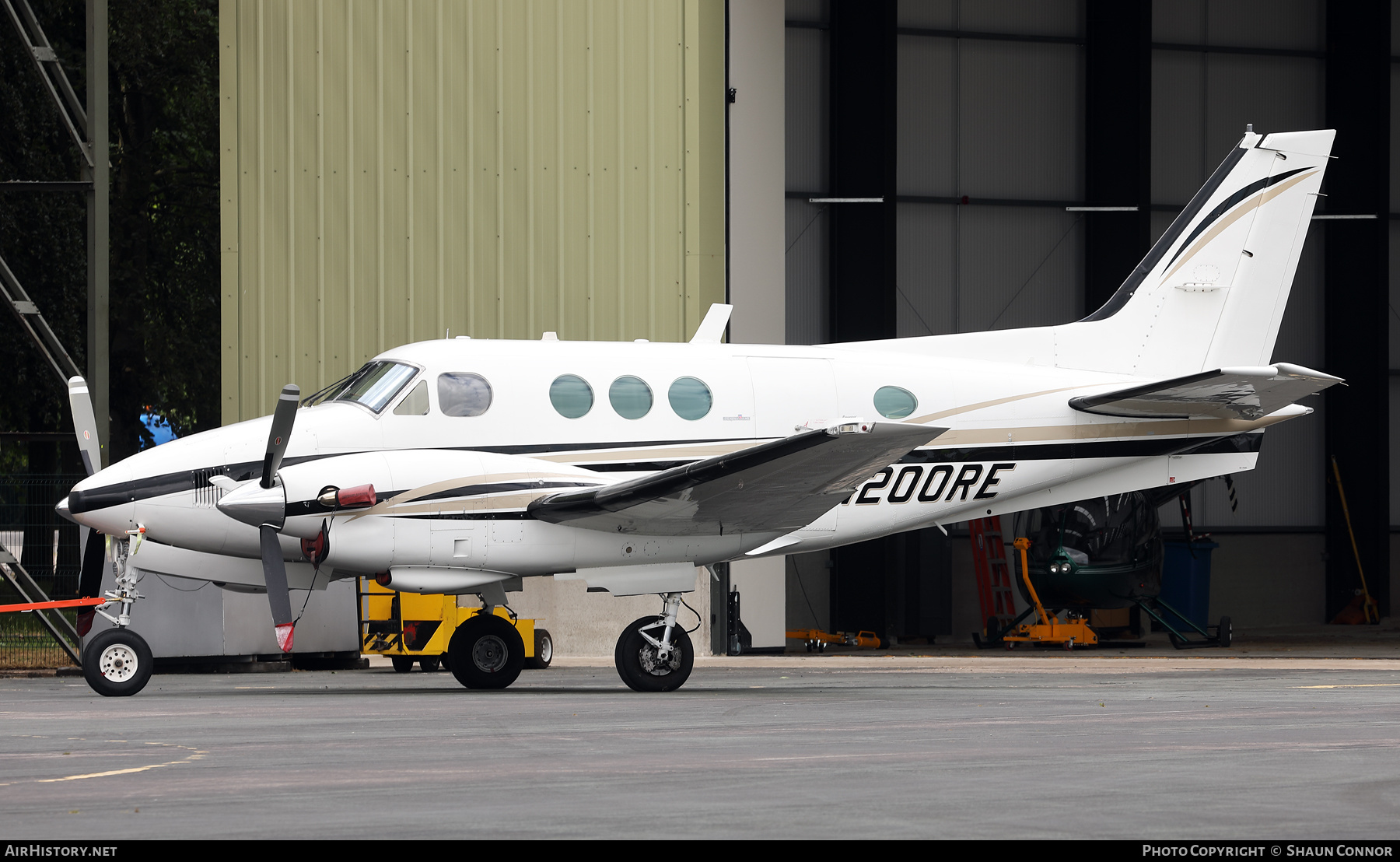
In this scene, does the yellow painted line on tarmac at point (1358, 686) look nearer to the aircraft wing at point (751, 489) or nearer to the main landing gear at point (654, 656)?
the aircraft wing at point (751, 489)

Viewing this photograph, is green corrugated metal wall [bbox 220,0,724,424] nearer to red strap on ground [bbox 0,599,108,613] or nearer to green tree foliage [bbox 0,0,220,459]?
red strap on ground [bbox 0,599,108,613]

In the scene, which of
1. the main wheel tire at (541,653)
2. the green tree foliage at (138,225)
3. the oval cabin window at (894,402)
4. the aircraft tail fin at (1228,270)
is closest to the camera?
the oval cabin window at (894,402)

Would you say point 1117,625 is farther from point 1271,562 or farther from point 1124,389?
point 1124,389

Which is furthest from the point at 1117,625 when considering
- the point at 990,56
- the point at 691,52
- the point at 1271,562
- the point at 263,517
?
the point at 263,517

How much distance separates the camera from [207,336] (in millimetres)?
30688

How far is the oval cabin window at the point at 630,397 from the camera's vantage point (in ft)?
45.6

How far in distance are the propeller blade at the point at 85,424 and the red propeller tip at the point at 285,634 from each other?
247 cm

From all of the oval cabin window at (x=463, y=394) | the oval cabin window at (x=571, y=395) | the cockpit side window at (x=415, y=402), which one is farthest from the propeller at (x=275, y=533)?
the oval cabin window at (x=571, y=395)

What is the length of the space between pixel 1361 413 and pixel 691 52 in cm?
1701

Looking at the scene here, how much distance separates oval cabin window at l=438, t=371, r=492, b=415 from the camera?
13398mm

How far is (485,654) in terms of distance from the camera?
1403cm

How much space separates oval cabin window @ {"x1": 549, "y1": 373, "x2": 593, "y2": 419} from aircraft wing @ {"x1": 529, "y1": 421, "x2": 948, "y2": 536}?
101 centimetres

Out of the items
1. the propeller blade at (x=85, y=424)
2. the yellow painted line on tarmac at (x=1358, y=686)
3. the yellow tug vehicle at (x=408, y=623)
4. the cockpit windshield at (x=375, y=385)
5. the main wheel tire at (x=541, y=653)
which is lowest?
the main wheel tire at (x=541, y=653)

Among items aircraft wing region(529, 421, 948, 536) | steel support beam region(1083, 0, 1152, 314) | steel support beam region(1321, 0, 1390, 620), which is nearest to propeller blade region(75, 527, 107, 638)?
aircraft wing region(529, 421, 948, 536)
